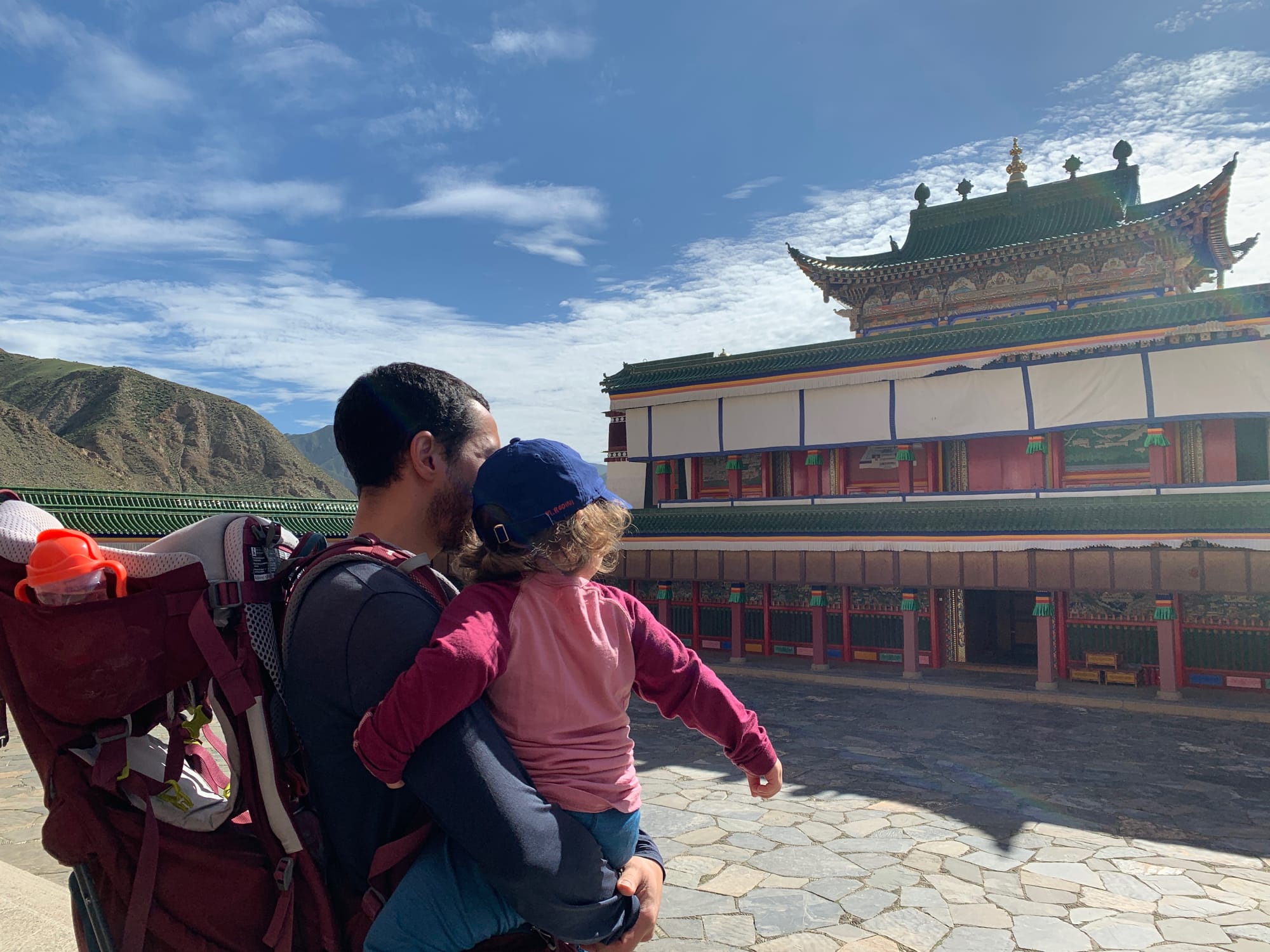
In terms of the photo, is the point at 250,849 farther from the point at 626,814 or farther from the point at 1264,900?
the point at 1264,900

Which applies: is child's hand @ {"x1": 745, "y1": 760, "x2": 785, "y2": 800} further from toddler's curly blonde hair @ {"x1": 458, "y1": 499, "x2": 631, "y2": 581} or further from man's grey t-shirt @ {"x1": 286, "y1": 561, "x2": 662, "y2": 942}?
toddler's curly blonde hair @ {"x1": 458, "y1": 499, "x2": 631, "y2": 581}

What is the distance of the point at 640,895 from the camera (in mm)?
1659

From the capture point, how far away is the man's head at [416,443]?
1747mm

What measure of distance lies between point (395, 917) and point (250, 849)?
338mm

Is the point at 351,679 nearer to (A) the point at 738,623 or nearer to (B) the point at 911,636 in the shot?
(B) the point at 911,636

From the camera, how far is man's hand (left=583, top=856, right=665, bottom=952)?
5.25ft

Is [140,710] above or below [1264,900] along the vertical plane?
above

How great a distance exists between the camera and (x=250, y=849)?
161 cm

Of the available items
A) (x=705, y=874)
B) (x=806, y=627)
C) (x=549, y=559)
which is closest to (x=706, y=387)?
(x=806, y=627)

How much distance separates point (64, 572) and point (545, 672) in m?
0.87

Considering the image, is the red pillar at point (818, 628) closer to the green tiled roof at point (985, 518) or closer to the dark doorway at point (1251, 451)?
the green tiled roof at point (985, 518)

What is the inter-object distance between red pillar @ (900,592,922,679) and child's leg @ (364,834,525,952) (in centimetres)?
1577

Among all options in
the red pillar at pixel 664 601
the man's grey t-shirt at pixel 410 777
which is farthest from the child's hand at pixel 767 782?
the red pillar at pixel 664 601

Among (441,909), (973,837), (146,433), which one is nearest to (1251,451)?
(973,837)
